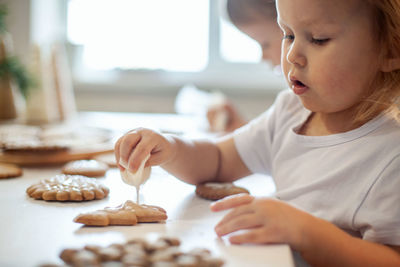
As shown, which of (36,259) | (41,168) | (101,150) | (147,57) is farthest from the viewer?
(147,57)

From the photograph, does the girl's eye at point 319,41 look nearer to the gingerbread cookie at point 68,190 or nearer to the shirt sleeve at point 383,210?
the shirt sleeve at point 383,210

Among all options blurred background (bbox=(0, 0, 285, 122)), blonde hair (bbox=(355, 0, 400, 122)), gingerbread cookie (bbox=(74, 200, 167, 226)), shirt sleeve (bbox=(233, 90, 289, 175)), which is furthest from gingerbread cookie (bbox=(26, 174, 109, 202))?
blurred background (bbox=(0, 0, 285, 122))

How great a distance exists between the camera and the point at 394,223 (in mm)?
702

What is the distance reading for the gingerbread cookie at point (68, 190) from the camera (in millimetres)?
792

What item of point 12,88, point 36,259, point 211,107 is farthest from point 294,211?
point 12,88

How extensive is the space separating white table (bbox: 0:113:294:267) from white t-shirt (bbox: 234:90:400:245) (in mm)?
107

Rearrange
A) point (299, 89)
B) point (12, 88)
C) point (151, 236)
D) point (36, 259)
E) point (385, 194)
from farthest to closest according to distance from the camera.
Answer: point (12, 88), point (299, 89), point (385, 194), point (151, 236), point (36, 259)

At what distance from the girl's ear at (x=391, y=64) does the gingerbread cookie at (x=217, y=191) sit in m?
0.33

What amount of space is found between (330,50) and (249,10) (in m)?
0.76

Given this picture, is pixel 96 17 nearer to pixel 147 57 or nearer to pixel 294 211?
pixel 147 57

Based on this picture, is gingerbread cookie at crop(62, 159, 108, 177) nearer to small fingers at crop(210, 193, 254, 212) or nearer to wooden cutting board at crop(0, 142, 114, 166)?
wooden cutting board at crop(0, 142, 114, 166)

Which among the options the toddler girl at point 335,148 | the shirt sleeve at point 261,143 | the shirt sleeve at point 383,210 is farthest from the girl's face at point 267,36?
the shirt sleeve at point 383,210

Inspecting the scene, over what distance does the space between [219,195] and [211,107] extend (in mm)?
877

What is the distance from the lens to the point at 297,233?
639 millimetres
